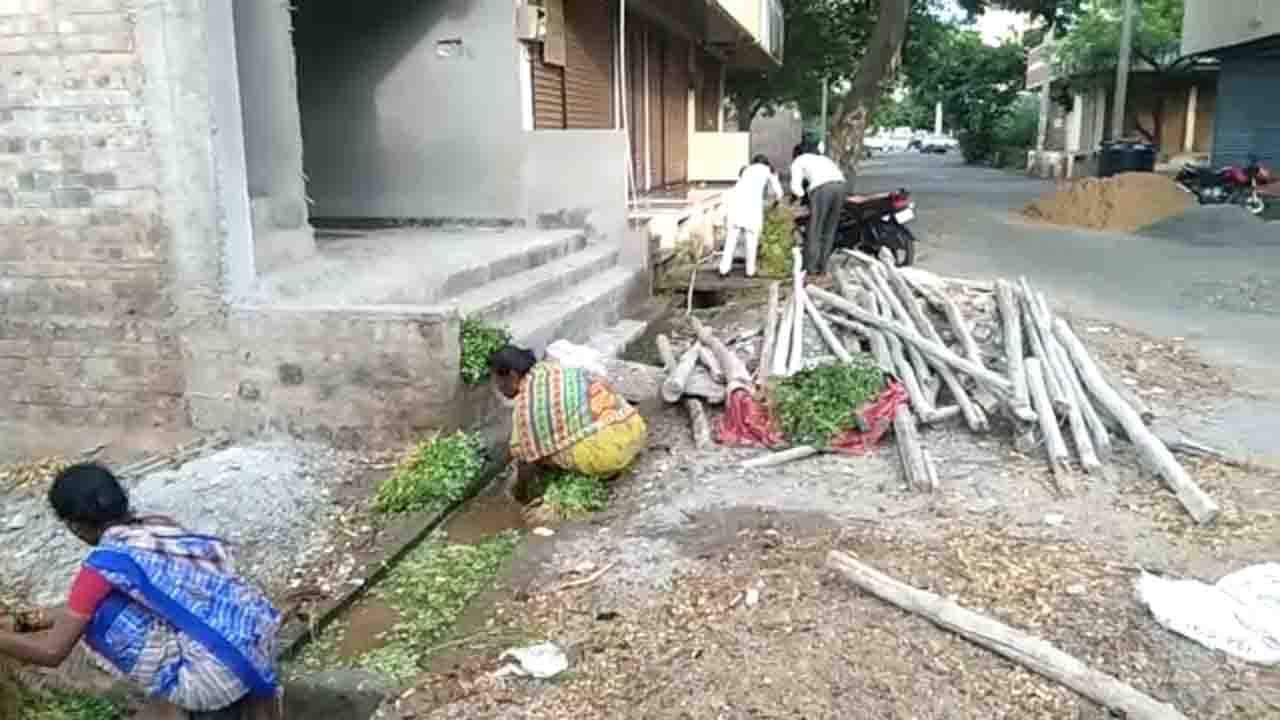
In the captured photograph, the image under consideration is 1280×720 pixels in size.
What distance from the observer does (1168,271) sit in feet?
41.2

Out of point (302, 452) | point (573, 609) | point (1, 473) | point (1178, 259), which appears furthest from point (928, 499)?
point (1178, 259)

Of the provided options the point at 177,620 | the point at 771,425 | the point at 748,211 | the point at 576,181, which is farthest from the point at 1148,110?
the point at 177,620

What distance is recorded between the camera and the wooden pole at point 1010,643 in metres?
3.07

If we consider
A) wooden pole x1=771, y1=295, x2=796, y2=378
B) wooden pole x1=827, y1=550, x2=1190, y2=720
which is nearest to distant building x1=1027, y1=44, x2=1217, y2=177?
wooden pole x1=771, y1=295, x2=796, y2=378

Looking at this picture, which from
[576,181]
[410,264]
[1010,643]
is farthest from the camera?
[576,181]

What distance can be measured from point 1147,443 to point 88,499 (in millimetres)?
4555

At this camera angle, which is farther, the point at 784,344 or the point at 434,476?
the point at 784,344

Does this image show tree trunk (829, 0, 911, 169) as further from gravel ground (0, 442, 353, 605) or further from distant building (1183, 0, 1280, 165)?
gravel ground (0, 442, 353, 605)

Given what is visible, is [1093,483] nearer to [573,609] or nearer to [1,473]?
[573,609]

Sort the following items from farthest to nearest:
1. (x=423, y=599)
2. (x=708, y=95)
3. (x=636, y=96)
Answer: (x=708, y=95)
(x=636, y=96)
(x=423, y=599)

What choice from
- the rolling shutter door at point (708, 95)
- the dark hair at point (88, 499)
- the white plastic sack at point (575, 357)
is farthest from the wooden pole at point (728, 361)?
the rolling shutter door at point (708, 95)

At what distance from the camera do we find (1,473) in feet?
20.1

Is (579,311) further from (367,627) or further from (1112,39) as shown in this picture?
(1112,39)

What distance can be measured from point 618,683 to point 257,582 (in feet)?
5.66
